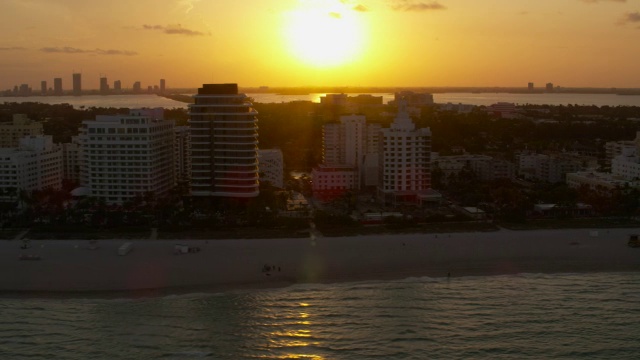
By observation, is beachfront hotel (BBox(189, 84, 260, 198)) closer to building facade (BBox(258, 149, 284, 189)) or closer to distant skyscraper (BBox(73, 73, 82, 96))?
building facade (BBox(258, 149, 284, 189))

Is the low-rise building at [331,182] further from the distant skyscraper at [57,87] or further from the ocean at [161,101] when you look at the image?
the distant skyscraper at [57,87]

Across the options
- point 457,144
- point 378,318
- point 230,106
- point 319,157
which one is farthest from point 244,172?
point 457,144

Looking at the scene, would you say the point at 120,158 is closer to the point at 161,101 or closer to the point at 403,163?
the point at 403,163

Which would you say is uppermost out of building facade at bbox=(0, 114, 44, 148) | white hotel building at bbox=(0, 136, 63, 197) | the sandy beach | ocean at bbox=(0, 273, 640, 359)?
building facade at bbox=(0, 114, 44, 148)

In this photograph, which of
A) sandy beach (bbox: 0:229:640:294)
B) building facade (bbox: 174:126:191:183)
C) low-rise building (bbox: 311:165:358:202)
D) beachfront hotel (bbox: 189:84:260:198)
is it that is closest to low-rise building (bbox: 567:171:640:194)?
sandy beach (bbox: 0:229:640:294)

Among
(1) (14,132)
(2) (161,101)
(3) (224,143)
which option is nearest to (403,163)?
(3) (224,143)

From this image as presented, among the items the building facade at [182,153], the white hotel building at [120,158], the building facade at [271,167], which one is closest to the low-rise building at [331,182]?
the building facade at [271,167]
